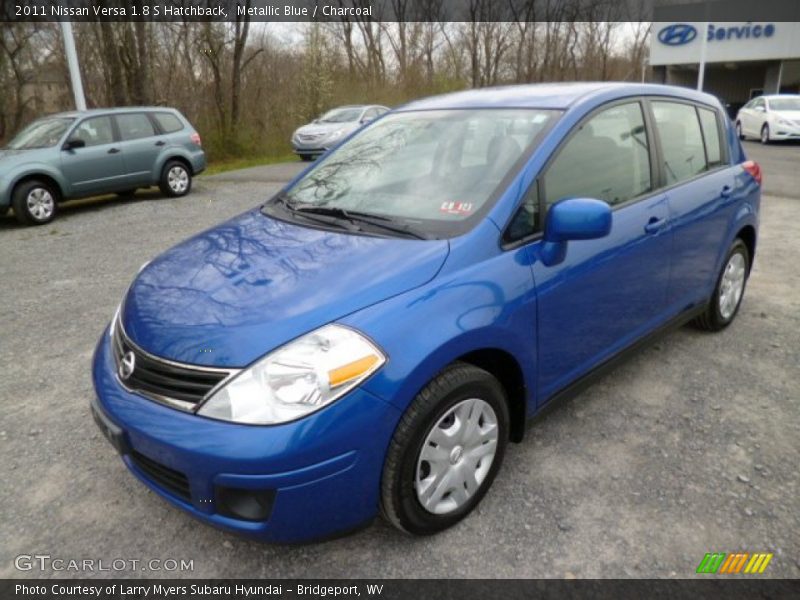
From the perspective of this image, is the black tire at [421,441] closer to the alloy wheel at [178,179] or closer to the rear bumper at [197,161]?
the alloy wheel at [178,179]

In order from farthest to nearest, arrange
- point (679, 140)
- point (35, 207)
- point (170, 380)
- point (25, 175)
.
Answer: point (35, 207) < point (25, 175) < point (679, 140) < point (170, 380)

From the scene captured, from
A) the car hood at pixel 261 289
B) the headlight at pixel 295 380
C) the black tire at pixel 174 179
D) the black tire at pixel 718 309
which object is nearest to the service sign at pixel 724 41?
the black tire at pixel 174 179

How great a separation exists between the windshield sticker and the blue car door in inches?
12.3

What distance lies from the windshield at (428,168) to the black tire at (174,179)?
8.17m

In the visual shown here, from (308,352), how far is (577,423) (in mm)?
1755

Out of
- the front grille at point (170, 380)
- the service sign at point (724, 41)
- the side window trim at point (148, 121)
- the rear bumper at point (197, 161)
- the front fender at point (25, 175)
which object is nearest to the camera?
the front grille at point (170, 380)

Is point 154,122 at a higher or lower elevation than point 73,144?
higher

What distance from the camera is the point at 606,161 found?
2.89m

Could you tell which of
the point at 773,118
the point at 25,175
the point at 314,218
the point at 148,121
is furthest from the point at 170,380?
the point at 773,118

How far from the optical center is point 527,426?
2.56 metres

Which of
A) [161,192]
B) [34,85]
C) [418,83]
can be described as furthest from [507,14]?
[161,192]

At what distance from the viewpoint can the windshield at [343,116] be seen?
1683 centimetres

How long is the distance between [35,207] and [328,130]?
8.87m

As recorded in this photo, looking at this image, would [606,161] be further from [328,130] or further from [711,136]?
[328,130]
